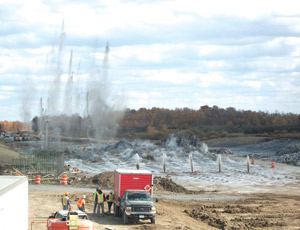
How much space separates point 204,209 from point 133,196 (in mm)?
6830

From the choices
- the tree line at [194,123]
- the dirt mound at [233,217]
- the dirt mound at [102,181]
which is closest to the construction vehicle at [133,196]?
the dirt mound at [233,217]

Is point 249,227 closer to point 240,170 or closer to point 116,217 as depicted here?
point 116,217

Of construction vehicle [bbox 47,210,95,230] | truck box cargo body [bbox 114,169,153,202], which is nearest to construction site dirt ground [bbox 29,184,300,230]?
truck box cargo body [bbox 114,169,153,202]

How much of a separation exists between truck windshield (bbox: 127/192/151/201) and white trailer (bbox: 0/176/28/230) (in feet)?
30.0

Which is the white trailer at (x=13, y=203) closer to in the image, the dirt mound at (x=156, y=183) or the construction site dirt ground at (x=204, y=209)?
the construction site dirt ground at (x=204, y=209)

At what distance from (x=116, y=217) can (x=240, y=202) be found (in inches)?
455

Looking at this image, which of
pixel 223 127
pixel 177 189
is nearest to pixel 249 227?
pixel 177 189

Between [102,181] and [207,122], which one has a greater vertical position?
[207,122]

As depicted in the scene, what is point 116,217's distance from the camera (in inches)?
1014

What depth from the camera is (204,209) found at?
29.6 meters

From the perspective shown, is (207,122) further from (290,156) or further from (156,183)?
A: (156,183)

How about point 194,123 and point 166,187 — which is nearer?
point 166,187

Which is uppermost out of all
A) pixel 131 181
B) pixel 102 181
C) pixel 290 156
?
pixel 290 156

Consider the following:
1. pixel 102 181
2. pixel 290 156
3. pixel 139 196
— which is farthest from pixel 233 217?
pixel 290 156
